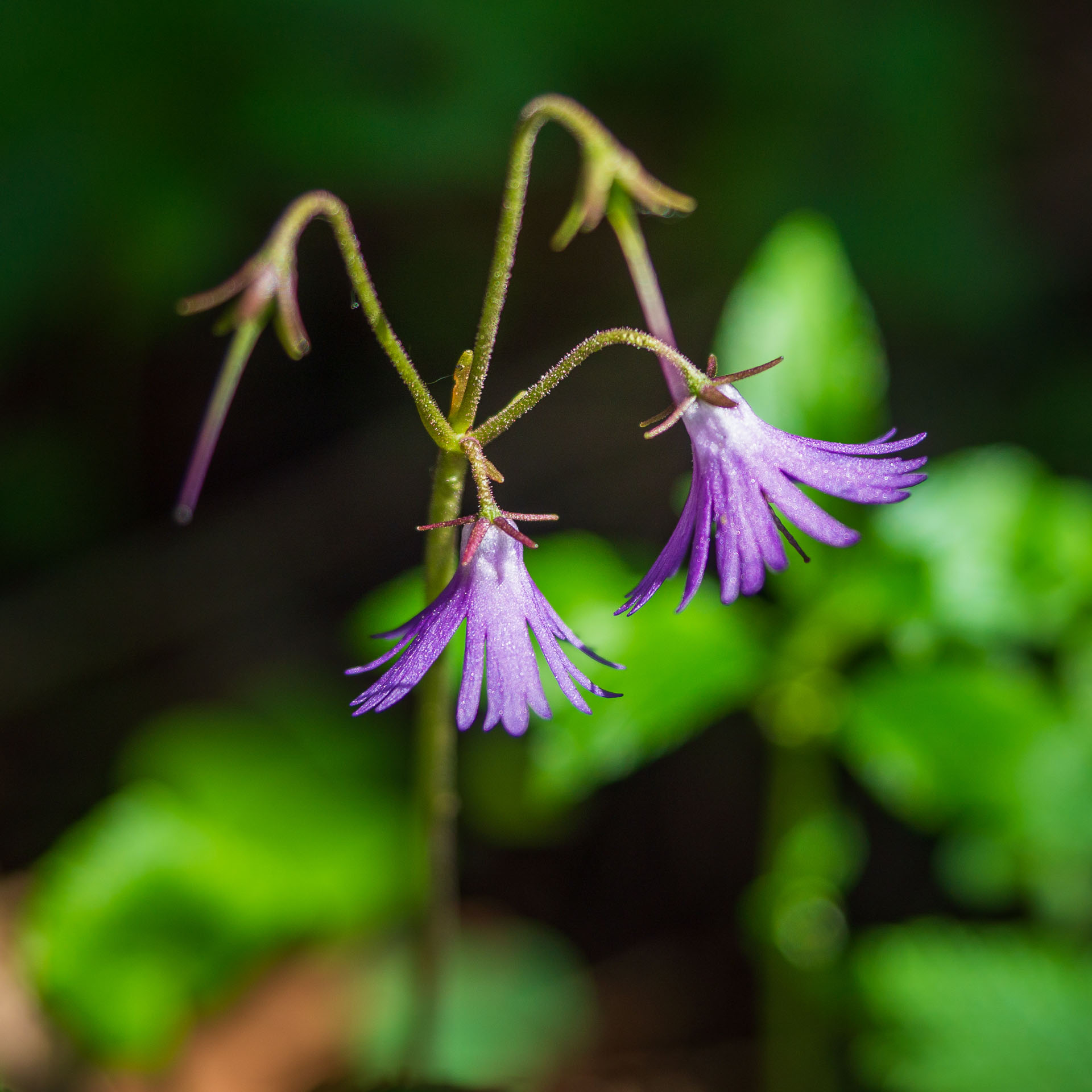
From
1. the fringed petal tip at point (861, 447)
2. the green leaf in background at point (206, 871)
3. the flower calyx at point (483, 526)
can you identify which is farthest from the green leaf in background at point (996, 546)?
the green leaf in background at point (206, 871)

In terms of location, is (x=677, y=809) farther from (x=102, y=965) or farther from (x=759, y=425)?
(x=759, y=425)

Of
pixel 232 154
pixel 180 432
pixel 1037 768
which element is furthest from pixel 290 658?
pixel 1037 768

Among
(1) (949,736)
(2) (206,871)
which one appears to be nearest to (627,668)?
(1) (949,736)

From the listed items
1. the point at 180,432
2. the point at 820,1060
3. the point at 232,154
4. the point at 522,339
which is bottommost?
the point at 820,1060

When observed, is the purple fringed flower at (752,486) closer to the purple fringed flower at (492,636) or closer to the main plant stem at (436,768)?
the purple fringed flower at (492,636)

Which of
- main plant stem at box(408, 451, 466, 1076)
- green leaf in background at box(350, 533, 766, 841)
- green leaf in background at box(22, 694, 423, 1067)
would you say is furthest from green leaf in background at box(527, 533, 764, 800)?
green leaf in background at box(22, 694, 423, 1067)

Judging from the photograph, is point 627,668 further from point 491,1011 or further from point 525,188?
point 491,1011
